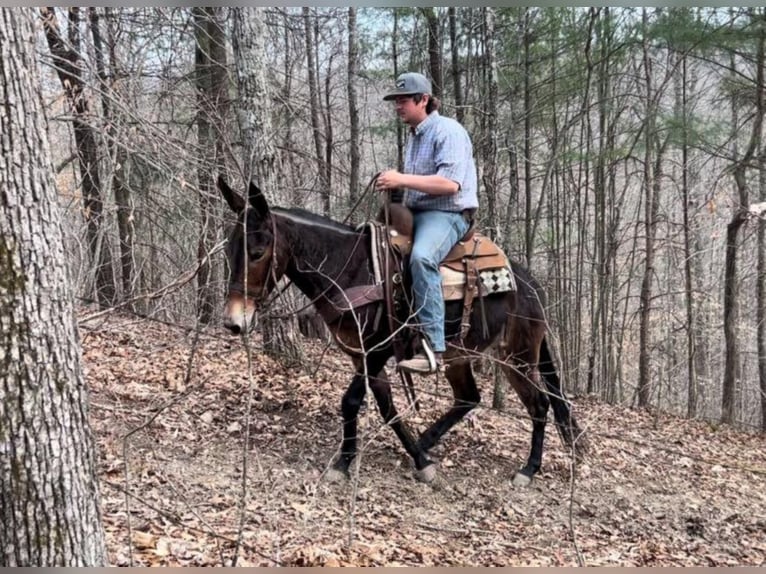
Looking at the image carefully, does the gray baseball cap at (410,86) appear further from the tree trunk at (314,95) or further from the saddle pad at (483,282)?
the tree trunk at (314,95)

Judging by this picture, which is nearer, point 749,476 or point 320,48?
point 749,476

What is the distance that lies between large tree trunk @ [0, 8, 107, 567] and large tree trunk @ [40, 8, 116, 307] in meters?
2.55

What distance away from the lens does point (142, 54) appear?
25.6ft

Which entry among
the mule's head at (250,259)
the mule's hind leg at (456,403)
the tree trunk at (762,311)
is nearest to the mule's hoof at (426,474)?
the mule's hind leg at (456,403)

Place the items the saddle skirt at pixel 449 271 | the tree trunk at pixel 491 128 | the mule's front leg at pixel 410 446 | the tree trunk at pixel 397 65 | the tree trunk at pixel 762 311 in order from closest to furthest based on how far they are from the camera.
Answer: the saddle skirt at pixel 449 271, the mule's front leg at pixel 410 446, the tree trunk at pixel 491 128, the tree trunk at pixel 397 65, the tree trunk at pixel 762 311

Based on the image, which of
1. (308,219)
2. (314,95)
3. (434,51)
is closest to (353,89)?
(314,95)

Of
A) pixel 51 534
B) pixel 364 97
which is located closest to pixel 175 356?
pixel 51 534

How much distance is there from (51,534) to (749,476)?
25.2 ft

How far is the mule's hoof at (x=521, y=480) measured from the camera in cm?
580

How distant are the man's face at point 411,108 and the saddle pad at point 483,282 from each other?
4.21 feet

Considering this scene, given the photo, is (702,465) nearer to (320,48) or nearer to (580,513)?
(580,513)

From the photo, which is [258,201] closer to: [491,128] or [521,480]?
[521,480]

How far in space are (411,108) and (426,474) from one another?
10.5ft

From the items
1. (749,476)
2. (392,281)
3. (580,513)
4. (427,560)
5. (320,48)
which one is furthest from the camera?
(320,48)
